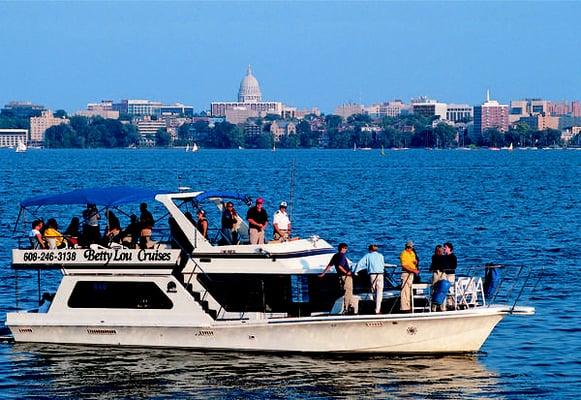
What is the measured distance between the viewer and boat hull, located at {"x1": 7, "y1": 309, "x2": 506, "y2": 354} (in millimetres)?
27641

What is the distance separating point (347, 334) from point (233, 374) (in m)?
2.53

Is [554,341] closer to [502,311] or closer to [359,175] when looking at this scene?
[502,311]

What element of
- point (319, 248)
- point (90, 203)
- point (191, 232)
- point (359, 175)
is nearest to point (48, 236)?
point (90, 203)

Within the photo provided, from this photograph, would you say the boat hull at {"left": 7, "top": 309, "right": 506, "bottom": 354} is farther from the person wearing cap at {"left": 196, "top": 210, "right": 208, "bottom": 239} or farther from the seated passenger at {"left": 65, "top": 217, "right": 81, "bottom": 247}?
the seated passenger at {"left": 65, "top": 217, "right": 81, "bottom": 247}

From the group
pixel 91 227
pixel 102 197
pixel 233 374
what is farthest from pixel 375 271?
pixel 91 227

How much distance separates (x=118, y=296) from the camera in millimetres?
29078

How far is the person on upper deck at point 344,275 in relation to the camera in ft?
91.2

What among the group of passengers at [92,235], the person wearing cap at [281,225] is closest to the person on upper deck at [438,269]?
the person wearing cap at [281,225]

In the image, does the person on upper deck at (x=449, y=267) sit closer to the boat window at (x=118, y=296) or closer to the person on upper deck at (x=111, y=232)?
the boat window at (x=118, y=296)

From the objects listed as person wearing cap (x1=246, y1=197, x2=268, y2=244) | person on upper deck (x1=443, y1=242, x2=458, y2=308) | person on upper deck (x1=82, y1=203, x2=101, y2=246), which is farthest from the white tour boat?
person wearing cap (x1=246, y1=197, x2=268, y2=244)

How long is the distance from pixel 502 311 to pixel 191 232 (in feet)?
21.3

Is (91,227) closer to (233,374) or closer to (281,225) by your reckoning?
(281,225)

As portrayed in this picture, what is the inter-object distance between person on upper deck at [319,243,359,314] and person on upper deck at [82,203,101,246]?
514 centimetres

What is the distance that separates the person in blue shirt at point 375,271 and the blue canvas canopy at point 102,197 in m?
4.91
